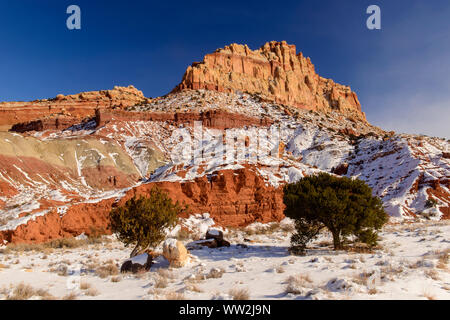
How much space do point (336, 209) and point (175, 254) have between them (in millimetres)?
7283

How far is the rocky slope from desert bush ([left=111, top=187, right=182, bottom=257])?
31.7 feet

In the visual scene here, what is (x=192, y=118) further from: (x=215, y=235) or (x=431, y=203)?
(x=215, y=235)

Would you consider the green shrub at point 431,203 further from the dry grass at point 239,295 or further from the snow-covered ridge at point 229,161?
the dry grass at point 239,295

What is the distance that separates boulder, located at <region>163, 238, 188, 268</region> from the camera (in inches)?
411

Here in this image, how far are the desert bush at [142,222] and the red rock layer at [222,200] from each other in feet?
31.2

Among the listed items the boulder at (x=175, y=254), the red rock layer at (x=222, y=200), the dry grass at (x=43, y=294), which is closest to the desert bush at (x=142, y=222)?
the boulder at (x=175, y=254)

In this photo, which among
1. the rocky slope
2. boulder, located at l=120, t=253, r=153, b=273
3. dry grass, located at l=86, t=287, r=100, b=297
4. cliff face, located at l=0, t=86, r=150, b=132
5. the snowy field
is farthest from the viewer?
cliff face, located at l=0, t=86, r=150, b=132

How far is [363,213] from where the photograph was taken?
12.5m

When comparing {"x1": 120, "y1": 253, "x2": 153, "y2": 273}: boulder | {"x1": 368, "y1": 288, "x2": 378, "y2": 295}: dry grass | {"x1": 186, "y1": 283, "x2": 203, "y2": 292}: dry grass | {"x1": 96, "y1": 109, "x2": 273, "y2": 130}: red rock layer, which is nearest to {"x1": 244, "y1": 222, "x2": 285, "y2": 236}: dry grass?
{"x1": 120, "y1": 253, "x2": 153, "y2": 273}: boulder

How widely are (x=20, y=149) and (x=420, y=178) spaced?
54.7 m

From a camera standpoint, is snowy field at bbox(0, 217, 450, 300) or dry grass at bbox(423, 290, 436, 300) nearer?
dry grass at bbox(423, 290, 436, 300)

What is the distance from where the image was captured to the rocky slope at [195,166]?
2300 centimetres

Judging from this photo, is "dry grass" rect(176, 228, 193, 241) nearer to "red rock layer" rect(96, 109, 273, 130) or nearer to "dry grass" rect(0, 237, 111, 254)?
"dry grass" rect(0, 237, 111, 254)
